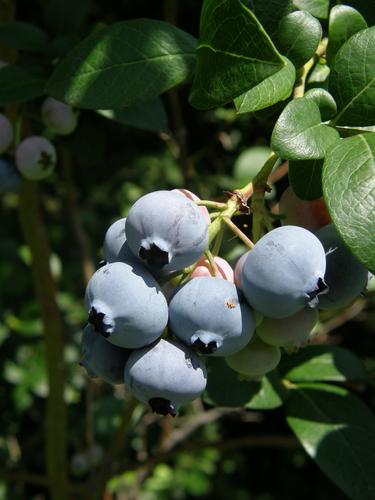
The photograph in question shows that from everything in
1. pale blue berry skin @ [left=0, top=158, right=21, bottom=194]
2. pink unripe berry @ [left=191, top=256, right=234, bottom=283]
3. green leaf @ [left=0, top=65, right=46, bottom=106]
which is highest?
pink unripe berry @ [left=191, top=256, right=234, bottom=283]

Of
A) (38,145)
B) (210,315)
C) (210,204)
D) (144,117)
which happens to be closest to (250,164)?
(144,117)

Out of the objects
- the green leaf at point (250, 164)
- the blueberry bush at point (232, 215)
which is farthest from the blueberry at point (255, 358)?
the green leaf at point (250, 164)

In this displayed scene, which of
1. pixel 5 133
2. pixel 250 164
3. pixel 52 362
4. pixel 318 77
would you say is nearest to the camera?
pixel 318 77

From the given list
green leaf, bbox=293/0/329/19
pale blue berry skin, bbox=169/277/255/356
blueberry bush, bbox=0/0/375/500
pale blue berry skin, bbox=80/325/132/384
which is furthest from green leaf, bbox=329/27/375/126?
pale blue berry skin, bbox=80/325/132/384

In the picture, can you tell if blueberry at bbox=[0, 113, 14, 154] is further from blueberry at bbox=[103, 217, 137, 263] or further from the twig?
blueberry at bbox=[103, 217, 137, 263]

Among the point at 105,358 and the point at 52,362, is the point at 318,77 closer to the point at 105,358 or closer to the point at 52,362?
the point at 105,358

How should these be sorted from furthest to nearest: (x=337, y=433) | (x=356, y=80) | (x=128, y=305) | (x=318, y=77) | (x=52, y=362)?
(x=52, y=362) < (x=337, y=433) < (x=318, y=77) < (x=356, y=80) < (x=128, y=305)
